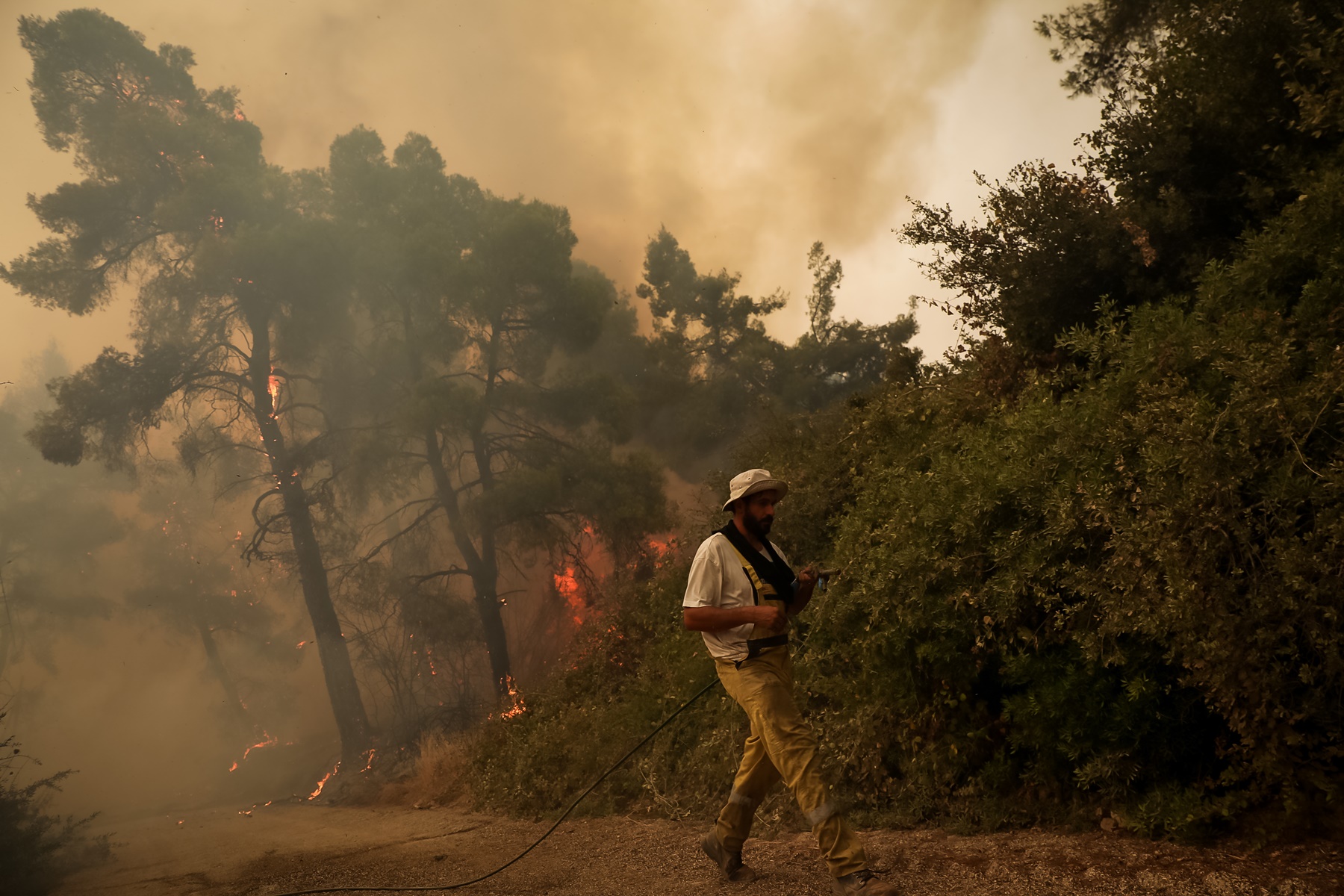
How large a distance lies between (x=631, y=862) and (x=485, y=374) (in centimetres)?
A: 1866

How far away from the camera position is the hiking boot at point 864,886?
392cm

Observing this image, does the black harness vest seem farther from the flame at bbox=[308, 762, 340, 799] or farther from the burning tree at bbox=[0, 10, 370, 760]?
the burning tree at bbox=[0, 10, 370, 760]

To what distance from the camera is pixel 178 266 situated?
22031 millimetres

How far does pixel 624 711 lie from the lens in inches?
416

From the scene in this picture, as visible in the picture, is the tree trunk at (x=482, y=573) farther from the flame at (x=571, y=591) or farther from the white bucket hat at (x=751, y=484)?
the white bucket hat at (x=751, y=484)

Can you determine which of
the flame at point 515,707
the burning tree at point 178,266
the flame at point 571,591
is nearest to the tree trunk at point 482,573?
the flame at point 571,591

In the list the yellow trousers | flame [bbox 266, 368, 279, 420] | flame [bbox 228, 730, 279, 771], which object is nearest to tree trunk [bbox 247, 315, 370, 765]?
flame [bbox 266, 368, 279, 420]

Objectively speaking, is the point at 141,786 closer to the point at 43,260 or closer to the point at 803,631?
the point at 43,260

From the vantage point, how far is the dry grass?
Result: 1222cm

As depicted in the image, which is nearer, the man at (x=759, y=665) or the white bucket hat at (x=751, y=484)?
the man at (x=759, y=665)

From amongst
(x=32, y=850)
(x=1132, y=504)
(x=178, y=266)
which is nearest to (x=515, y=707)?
(x=32, y=850)

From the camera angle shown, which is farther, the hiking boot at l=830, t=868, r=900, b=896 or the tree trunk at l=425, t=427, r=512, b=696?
the tree trunk at l=425, t=427, r=512, b=696

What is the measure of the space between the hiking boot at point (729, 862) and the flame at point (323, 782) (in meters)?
15.7

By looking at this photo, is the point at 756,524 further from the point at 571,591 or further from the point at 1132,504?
the point at 571,591
